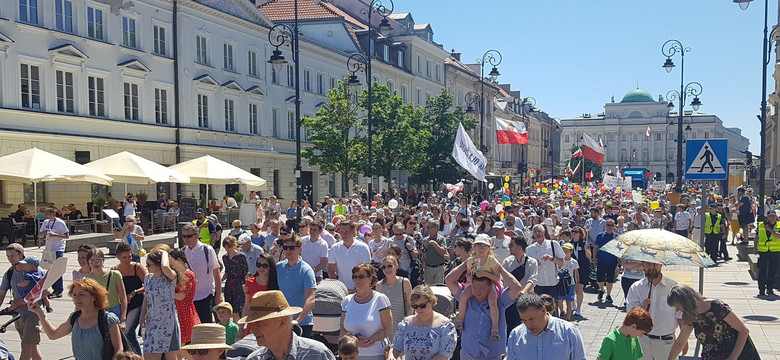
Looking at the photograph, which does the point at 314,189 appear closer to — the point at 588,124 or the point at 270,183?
the point at 270,183

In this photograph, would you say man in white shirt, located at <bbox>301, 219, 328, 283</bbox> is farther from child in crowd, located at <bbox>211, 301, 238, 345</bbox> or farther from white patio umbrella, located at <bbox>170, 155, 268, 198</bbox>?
white patio umbrella, located at <bbox>170, 155, 268, 198</bbox>

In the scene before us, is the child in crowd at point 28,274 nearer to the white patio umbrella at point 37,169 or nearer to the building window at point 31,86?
the white patio umbrella at point 37,169

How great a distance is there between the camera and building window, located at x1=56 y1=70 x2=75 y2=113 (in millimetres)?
25505

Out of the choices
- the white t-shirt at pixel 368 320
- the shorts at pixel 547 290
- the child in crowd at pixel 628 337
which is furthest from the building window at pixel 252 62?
the child in crowd at pixel 628 337

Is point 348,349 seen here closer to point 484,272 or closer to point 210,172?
point 484,272

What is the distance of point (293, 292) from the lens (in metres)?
7.28

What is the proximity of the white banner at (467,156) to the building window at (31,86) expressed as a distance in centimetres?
1402

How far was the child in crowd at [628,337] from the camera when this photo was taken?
531cm

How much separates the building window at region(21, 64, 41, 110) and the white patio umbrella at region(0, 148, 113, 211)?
18.6ft

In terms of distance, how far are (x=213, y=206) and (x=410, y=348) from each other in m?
23.5

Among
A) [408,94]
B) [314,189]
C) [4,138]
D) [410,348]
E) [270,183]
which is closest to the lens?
[410,348]

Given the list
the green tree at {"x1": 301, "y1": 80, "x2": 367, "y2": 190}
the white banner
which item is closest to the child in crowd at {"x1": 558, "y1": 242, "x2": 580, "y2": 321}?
the white banner

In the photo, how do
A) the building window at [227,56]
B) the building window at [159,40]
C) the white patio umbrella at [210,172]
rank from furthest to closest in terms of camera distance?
the building window at [227,56] → the building window at [159,40] → the white patio umbrella at [210,172]

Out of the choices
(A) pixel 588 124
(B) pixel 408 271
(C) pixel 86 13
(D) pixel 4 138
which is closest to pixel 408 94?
(C) pixel 86 13
